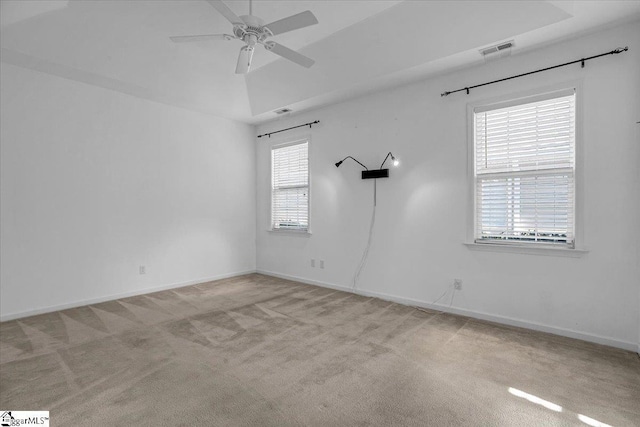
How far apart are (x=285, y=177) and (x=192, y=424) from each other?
4410mm

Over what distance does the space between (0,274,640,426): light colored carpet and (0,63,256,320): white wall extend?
0.59 m

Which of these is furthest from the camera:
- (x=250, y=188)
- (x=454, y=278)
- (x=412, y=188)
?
(x=250, y=188)

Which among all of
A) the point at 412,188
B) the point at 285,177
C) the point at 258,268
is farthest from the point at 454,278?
the point at 258,268

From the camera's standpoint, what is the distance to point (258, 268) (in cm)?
632

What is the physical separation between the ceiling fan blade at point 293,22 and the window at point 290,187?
294 cm

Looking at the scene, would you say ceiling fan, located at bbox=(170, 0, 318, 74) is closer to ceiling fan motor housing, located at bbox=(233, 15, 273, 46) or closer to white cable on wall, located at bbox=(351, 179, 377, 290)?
ceiling fan motor housing, located at bbox=(233, 15, 273, 46)

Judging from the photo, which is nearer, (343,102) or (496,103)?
(496,103)

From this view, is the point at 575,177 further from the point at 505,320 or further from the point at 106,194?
the point at 106,194

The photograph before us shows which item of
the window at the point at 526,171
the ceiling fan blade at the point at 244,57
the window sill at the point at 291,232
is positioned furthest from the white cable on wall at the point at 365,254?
the ceiling fan blade at the point at 244,57

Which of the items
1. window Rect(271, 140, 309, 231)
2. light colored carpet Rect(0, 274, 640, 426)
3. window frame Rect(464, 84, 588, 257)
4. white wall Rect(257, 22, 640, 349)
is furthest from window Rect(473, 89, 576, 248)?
window Rect(271, 140, 309, 231)

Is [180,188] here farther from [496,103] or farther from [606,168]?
[606,168]

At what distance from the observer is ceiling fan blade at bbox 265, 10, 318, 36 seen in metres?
2.41

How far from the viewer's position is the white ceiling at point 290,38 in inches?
117

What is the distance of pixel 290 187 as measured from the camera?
5746mm
